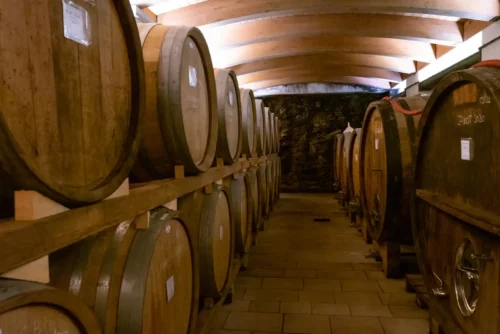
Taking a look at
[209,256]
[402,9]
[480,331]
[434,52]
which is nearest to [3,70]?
[209,256]

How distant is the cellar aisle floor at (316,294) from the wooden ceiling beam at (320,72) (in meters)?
5.19

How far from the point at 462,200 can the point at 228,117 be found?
2.09 m

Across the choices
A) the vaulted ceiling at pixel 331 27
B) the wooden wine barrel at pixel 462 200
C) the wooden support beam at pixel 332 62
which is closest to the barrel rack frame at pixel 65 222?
the wooden wine barrel at pixel 462 200

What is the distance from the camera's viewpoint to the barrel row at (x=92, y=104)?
969mm

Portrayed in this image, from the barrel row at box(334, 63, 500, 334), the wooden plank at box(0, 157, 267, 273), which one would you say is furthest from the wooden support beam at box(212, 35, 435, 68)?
the wooden plank at box(0, 157, 267, 273)

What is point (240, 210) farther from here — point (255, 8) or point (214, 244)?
point (255, 8)

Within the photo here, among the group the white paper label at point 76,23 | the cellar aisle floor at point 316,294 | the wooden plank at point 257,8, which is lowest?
the cellar aisle floor at point 316,294

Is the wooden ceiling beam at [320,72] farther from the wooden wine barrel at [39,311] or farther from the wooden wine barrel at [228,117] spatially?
the wooden wine barrel at [39,311]

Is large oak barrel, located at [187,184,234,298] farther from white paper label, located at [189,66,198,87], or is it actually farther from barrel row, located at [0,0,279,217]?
white paper label, located at [189,66,198,87]

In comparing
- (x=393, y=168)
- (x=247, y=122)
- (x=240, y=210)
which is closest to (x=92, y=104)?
(x=240, y=210)

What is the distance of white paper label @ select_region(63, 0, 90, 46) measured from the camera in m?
1.16

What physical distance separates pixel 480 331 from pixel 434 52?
671 centimetres

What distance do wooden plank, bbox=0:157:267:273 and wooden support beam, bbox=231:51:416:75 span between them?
7.11 m

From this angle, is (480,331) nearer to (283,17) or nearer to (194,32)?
(194,32)
